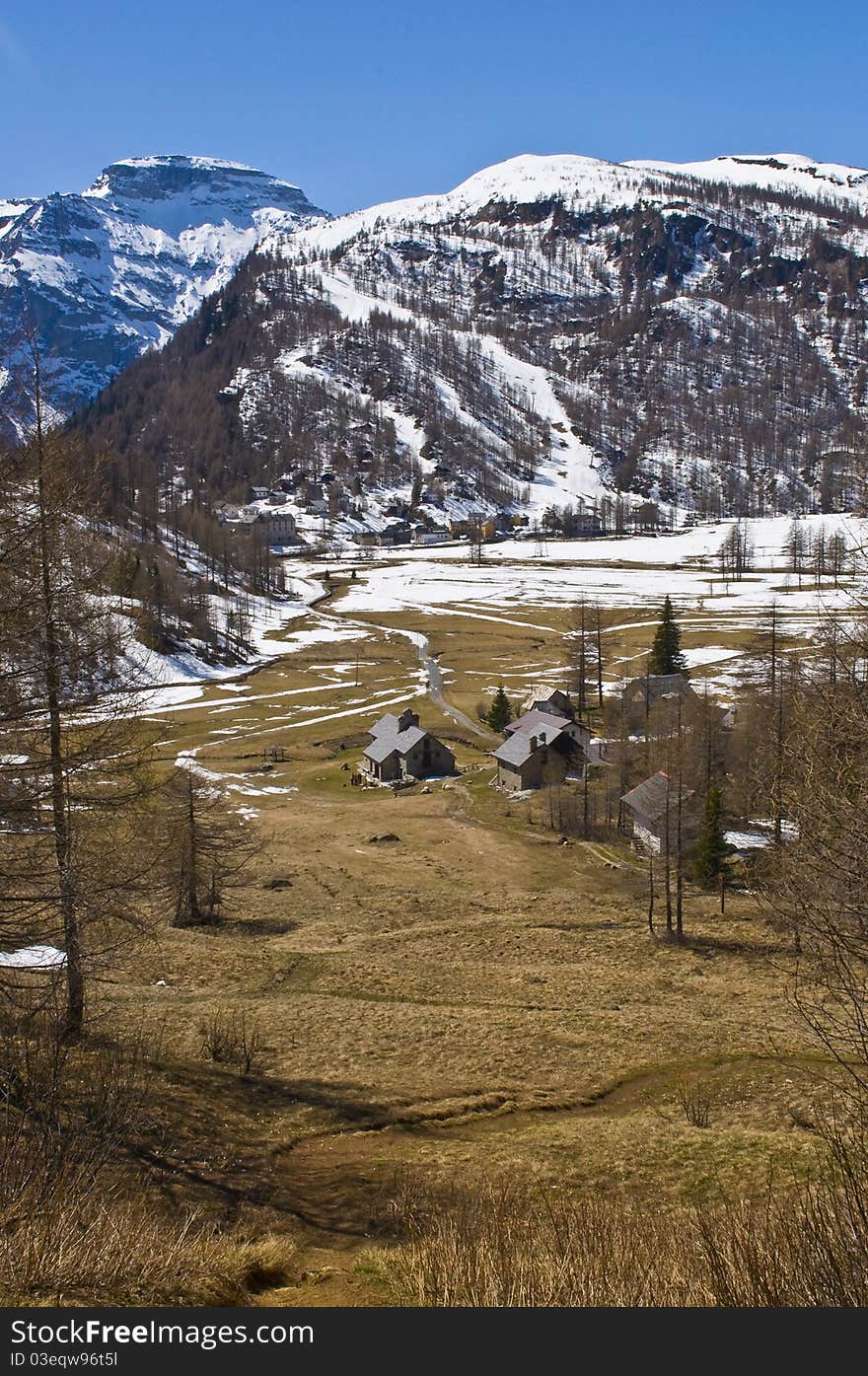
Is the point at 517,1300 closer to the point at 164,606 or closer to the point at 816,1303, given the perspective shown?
the point at 816,1303

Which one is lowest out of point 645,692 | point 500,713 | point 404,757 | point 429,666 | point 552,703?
point 404,757

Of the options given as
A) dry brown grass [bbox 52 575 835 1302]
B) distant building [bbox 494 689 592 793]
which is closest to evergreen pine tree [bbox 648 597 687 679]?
distant building [bbox 494 689 592 793]

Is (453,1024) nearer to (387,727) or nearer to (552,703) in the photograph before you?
(387,727)

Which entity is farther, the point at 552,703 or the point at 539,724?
the point at 552,703

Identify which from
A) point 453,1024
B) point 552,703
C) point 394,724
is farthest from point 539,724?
point 453,1024

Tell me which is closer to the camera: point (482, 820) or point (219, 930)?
point (219, 930)

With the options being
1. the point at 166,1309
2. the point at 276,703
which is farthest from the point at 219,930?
the point at 276,703
